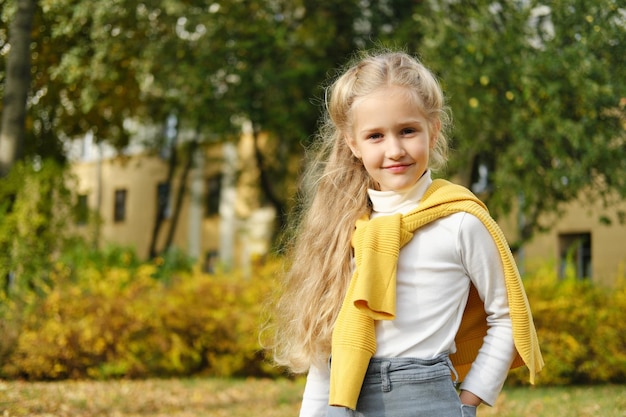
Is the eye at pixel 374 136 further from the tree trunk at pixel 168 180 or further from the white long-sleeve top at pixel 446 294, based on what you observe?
the tree trunk at pixel 168 180

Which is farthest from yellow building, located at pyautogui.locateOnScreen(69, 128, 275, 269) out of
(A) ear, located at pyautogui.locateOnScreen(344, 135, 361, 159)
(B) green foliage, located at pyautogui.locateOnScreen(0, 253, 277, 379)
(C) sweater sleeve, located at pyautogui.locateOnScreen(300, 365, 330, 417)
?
(C) sweater sleeve, located at pyautogui.locateOnScreen(300, 365, 330, 417)

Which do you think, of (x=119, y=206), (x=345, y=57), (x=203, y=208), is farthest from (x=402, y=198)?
(x=119, y=206)

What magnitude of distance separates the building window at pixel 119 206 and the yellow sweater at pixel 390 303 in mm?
29172

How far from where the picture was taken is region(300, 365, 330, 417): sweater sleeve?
2.58m

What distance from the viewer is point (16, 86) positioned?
880 cm

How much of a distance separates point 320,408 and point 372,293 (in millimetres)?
472

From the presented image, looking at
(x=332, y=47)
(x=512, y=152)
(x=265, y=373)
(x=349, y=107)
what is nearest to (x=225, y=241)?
(x=332, y=47)

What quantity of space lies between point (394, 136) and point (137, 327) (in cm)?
838

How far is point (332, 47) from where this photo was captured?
17.1 metres

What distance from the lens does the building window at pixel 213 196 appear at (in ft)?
90.4

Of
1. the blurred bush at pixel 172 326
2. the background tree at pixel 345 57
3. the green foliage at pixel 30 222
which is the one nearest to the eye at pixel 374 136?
the background tree at pixel 345 57

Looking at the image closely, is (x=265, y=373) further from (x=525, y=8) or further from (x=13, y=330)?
(x=525, y=8)

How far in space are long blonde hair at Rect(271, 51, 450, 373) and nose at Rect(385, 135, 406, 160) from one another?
13cm

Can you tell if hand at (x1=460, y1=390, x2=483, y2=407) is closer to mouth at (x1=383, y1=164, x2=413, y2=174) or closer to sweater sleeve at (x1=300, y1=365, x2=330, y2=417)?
sweater sleeve at (x1=300, y1=365, x2=330, y2=417)
